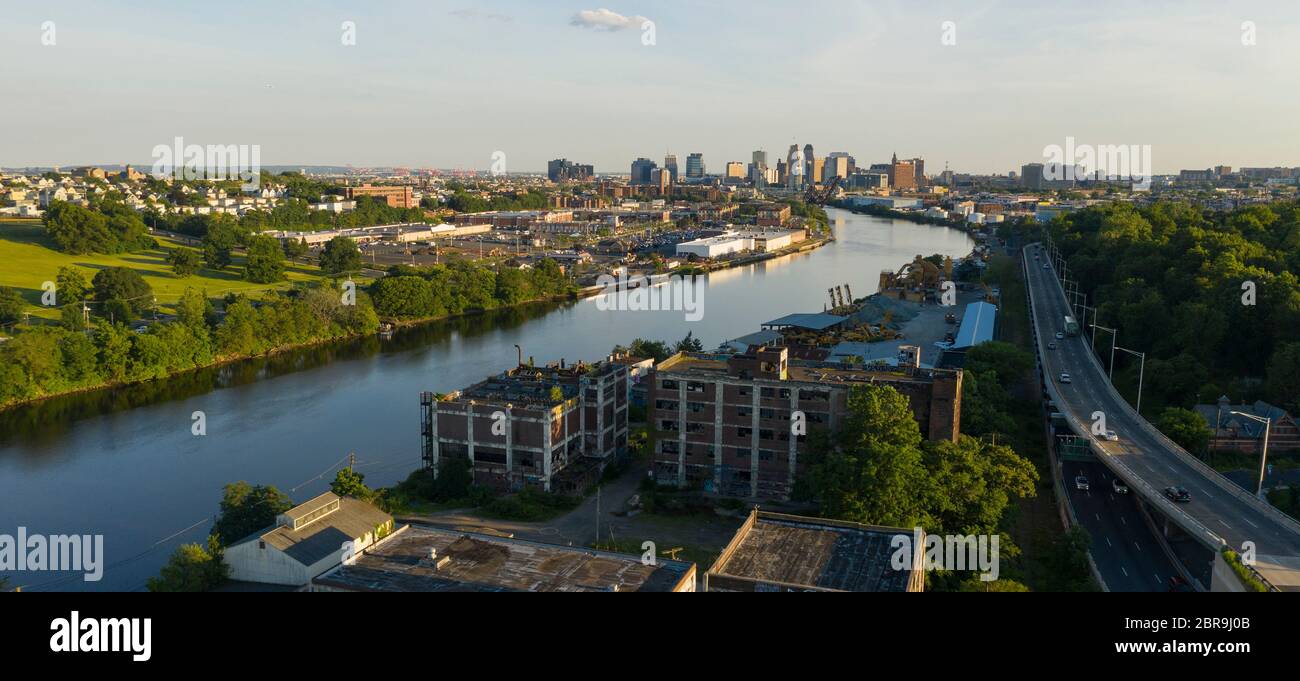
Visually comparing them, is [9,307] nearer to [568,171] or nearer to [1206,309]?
[1206,309]

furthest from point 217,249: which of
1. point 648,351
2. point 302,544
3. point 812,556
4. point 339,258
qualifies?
point 812,556

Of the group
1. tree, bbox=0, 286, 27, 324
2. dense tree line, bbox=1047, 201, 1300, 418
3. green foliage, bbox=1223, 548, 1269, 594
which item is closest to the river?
tree, bbox=0, 286, 27, 324

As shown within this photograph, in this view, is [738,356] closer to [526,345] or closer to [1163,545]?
[1163,545]

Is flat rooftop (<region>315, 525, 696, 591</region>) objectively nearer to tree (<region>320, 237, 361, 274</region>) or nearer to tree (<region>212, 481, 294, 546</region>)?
tree (<region>212, 481, 294, 546</region>)

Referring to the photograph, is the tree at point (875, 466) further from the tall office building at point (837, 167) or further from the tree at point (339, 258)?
the tall office building at point (837, 167)

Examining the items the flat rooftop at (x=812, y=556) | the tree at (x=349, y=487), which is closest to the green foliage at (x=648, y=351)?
the tree at (x=349, y=487)

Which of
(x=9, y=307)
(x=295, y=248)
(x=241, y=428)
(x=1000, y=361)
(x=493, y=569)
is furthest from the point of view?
(x=295, y=248)

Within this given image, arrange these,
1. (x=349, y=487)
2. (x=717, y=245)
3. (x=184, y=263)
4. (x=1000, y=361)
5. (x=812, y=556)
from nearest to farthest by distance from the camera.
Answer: (x=812, y=556) → (x=349, y=487) → (x=1000, y=361) → (x=184, y=263) → (x=717, y=245)
